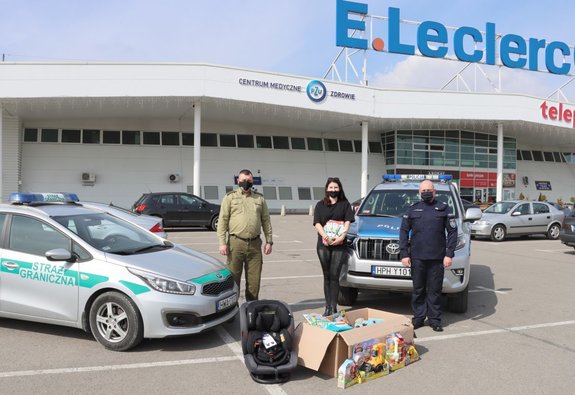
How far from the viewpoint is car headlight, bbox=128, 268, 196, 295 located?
4.52 m

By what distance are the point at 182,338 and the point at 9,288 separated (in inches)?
74.8

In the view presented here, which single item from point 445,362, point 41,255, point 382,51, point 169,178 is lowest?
point 445,362

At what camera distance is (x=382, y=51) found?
28578 millimetres

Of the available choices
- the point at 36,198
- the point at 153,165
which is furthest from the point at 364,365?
the point at 153,165

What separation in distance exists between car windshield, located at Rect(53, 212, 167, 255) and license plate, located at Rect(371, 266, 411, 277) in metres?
2.64

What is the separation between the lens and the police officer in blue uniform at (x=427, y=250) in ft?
17.7

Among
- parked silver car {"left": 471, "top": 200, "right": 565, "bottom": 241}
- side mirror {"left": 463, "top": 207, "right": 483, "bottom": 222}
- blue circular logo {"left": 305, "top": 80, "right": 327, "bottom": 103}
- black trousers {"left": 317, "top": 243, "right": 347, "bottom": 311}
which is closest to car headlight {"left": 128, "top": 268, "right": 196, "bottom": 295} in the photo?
black trousers {"left": 317, "top": 243, "right": 347, "bottom": 311}

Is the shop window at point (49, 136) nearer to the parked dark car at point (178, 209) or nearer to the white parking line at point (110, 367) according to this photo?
the parked dark car at point (178, 209)

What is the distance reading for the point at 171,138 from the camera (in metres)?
28.9

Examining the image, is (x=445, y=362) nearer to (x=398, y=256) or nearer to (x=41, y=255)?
(x=398, y=256)

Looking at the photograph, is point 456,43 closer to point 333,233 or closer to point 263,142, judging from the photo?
point 263,142

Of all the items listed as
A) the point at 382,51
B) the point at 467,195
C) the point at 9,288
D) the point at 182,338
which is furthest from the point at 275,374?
the point at 467,195

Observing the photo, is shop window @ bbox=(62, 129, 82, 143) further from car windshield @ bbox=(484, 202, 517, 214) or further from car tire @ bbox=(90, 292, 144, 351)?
car tire @ bbox=(90, 292, 144, 351)

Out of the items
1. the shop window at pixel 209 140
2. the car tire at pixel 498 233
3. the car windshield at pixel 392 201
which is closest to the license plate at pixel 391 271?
the car windshield at pixel 392 201
